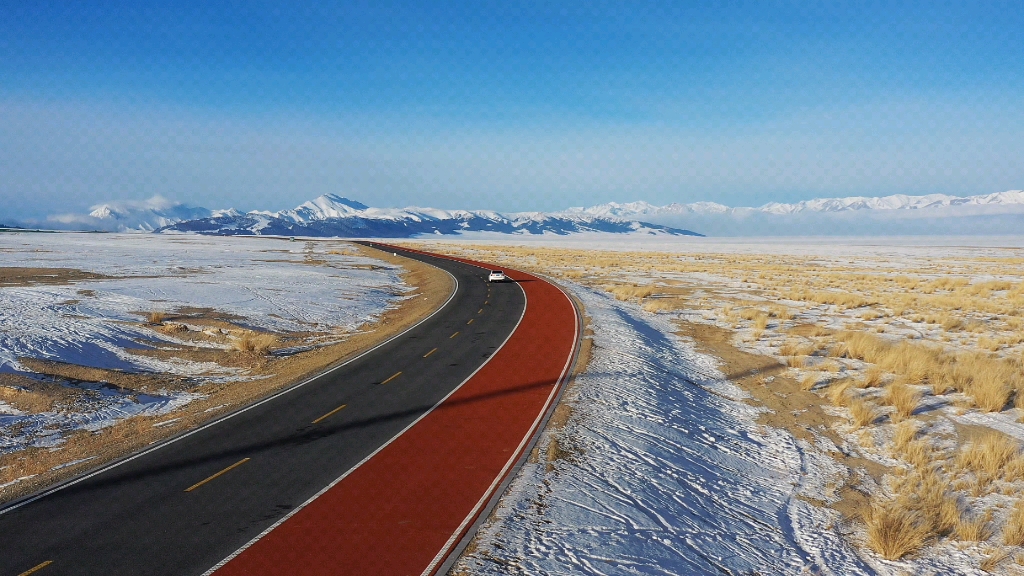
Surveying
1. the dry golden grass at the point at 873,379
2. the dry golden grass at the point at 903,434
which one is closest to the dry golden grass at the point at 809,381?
the dry golden grass at the point at 873,379

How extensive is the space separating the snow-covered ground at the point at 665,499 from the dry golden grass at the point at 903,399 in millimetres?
4097

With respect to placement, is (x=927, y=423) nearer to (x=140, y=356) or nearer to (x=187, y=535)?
(x=187, y=535)

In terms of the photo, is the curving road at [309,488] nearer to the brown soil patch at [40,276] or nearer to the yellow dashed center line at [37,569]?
the yellow dashed center line at [37,569]

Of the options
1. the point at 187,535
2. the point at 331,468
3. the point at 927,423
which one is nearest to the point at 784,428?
the point at 927,423

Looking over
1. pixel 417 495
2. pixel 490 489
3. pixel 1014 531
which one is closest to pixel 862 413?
pixel 1014 531

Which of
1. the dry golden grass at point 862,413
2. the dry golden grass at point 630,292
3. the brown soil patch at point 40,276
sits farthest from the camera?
the dry golden grass at point 630,292

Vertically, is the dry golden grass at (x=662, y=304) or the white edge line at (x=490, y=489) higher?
the dry golden grass at (x=662, y=304)

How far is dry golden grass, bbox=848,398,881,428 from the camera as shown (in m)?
15.9

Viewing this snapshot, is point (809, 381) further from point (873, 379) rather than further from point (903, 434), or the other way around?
point (903, 434)

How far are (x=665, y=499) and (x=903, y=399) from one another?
1021 centimetres

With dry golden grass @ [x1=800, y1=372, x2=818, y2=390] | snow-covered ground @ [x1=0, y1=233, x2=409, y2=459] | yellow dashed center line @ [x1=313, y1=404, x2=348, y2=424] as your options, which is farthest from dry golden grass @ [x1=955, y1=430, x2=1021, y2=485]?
snow-covered ground @ [x1=0, y1=233, x2=409, y2=459]

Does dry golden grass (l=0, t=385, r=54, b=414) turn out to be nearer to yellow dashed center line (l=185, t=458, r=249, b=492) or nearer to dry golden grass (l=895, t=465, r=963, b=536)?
yellow dashed center line (l=185, t=458, r=249, b=492)

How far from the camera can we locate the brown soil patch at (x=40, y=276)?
134ft

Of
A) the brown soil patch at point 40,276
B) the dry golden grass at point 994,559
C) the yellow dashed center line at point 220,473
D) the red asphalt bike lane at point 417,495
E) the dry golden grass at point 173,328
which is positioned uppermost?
the brown soil patch at point 40,276
